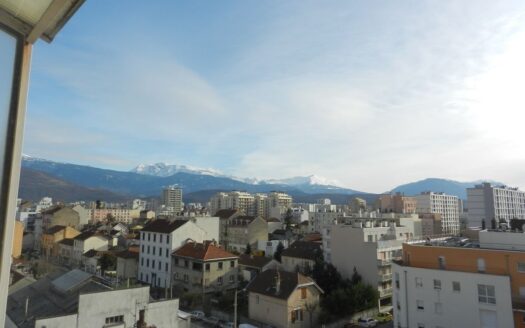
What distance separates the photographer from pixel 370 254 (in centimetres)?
3941

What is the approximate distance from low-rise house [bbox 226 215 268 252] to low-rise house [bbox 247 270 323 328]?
32.0 meters

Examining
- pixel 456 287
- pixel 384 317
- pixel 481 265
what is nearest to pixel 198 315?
pixel 384 317

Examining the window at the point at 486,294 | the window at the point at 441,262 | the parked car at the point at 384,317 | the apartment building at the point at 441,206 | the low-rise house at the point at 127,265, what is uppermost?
the apartment building at the point at 441,206

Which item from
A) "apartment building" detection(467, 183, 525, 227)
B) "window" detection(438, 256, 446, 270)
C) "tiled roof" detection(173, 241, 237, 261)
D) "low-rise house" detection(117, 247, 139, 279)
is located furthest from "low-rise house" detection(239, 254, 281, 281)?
"apartment building" detection(467, 183, 525, 227)

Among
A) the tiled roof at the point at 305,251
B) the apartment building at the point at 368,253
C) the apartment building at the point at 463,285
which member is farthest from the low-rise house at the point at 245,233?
the apartment building at the point at 463,285

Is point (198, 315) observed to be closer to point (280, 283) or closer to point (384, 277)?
point (280, 283)

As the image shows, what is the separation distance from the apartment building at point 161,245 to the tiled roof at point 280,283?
1359cm

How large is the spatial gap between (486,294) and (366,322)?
10795 millimetres

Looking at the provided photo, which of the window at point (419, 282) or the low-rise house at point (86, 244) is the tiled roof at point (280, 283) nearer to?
the window at point (419, 282)

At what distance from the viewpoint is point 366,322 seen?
3238 centimetres

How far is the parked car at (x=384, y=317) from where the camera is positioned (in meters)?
33.9

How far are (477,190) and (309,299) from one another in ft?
269

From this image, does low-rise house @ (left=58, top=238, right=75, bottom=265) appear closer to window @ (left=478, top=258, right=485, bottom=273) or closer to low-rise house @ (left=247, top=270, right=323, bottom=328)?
low-rise house @ (left=247, top=270, right=323, bottom=328)

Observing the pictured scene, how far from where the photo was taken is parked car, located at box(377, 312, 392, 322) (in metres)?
33.9
